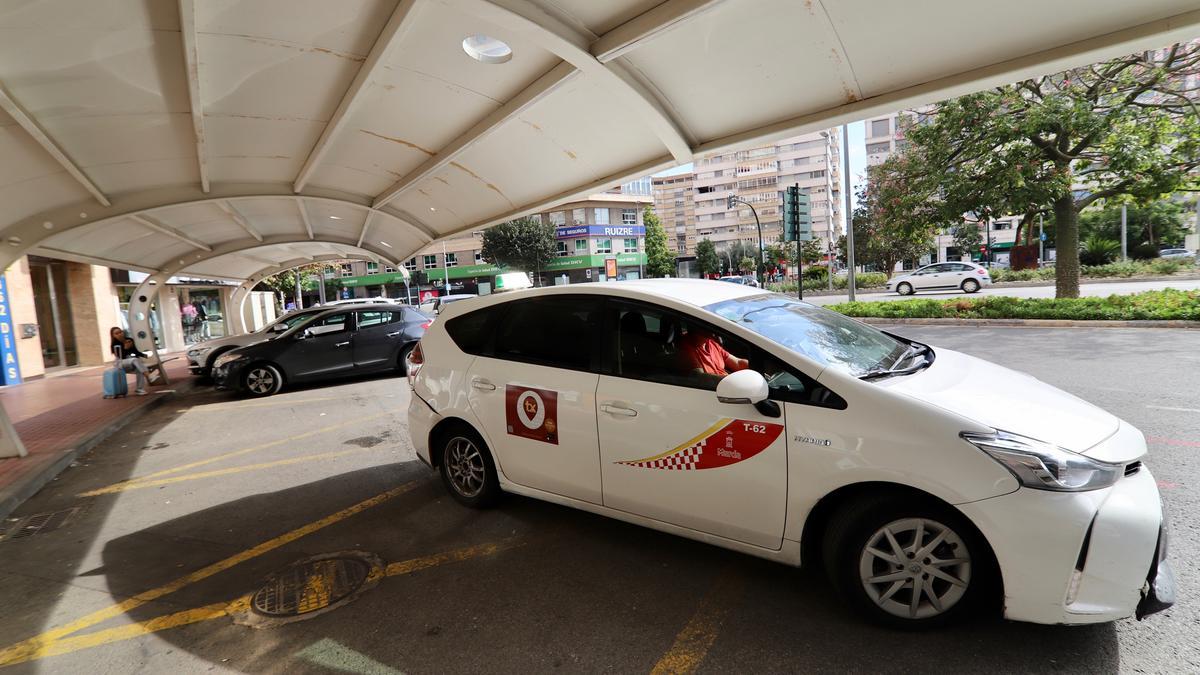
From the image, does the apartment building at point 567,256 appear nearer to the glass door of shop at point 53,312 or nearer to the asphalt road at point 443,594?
the glass door of shop at point 53,312

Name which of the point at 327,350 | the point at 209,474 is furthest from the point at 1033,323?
the point at 209,474

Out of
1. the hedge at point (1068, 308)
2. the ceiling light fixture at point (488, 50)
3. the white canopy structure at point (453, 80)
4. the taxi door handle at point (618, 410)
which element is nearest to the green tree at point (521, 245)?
the hedge at point (1068, 308)

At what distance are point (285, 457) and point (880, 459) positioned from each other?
5.84 meters

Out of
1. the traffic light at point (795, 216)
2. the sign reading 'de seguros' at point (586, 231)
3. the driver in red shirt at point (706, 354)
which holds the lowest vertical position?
the driver in red shirt at point (706, 354)

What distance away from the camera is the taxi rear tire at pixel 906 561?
7.73 feet

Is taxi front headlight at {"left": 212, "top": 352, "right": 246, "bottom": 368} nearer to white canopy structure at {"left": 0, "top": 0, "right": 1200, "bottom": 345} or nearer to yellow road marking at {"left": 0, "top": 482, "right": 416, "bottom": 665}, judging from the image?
white canopy structure at {"left": 0, "top": 0, "right": 1200, "bottom": 345}

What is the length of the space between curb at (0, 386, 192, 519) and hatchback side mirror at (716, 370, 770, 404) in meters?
6.06

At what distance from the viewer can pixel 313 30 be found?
433 cm

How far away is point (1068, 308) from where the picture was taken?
12.9 m

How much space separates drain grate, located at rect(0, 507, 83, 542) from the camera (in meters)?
4.45

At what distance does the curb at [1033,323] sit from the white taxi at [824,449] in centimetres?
911

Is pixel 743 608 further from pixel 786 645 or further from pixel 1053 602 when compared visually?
pixel 1053 602

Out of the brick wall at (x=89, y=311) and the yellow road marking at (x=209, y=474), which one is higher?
the brick wall at (x=89, y=311)

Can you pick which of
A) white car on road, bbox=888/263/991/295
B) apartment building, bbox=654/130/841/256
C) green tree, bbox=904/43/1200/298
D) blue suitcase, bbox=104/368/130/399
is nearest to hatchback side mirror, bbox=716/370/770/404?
blue suitcase, bbox=104/368/130/399
